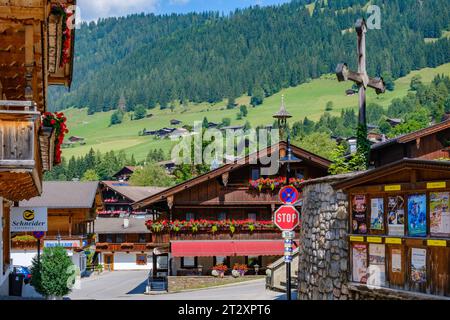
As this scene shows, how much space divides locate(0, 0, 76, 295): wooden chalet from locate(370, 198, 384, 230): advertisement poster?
6.69 metres

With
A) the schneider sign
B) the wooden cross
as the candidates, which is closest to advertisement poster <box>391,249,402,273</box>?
the wooden cross

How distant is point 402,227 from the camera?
1516 cm

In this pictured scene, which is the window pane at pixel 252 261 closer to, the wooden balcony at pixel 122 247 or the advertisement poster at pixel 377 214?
the wooden balcony at pixel 122 247

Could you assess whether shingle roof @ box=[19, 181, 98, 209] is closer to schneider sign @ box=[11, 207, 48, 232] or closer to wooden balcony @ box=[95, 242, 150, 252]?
wooden balcony @ box=[95, 242, 150, 252]

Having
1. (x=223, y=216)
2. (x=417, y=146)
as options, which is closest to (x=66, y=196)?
(x=223, y=216)

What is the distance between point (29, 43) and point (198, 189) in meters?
33.7

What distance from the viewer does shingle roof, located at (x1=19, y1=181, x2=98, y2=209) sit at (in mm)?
60094

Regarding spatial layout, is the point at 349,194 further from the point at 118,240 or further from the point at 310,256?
the point at 118,240

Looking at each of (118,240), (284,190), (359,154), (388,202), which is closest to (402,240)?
(388,202)

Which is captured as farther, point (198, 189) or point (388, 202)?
point (198, 189)

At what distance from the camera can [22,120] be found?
43.6ft

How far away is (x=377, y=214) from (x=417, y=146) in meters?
18.0

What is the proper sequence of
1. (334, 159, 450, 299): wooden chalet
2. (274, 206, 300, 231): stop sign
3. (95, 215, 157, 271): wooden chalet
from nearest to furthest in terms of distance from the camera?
(334, 159, 450, 299): wooden chalet
(274, 206, 300, 231): stop sign
(95, 215, 157, 271): wooden chalet

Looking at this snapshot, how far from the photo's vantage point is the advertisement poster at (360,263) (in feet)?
54.5
